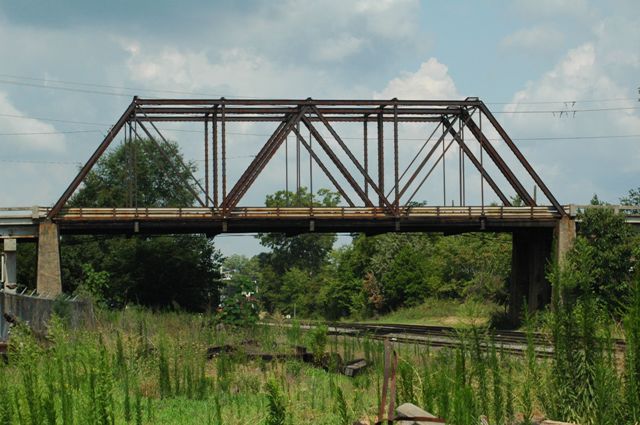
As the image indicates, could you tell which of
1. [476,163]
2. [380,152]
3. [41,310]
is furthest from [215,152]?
[41,310]

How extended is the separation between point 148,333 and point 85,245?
47969 millimetres

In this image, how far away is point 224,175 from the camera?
4459 centimetres

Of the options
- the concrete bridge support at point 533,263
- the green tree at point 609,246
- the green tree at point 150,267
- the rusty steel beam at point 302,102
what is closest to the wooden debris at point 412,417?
the green tree at point 609,246

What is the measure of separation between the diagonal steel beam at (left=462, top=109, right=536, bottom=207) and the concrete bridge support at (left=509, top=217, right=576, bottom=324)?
87.0 inches

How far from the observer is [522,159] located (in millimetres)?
46938

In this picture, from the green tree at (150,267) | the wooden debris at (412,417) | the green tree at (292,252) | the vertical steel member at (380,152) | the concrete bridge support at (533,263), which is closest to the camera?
the wooden debris at (412,417)

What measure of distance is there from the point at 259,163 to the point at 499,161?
12120mm

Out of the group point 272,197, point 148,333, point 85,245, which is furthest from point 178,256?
point 272,197

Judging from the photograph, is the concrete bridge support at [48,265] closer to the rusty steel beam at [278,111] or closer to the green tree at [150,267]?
the rusty steel beam at [278,111]

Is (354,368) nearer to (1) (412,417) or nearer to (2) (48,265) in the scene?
(1) (412,417)

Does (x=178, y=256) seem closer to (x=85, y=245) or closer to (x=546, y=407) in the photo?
(x=85, y=245)

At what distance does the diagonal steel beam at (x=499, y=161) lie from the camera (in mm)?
46500

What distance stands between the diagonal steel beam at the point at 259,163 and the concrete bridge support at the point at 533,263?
45.3 ft

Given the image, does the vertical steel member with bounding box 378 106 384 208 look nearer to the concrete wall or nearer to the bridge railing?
the bridge railing
